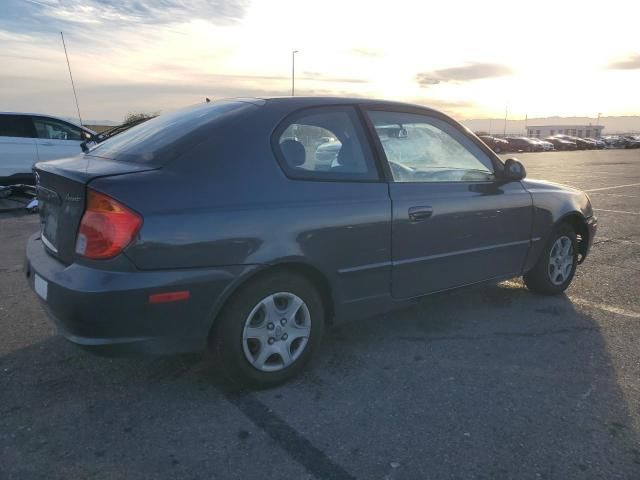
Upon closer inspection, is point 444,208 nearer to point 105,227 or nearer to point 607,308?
point 607,308

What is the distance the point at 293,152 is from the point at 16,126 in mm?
9252

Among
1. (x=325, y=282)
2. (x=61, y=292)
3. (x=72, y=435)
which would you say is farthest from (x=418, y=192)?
(x=72, y=435)

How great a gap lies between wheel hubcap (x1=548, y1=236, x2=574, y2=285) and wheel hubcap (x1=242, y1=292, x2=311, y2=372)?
2600mm

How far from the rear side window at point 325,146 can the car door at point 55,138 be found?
8.53 metres

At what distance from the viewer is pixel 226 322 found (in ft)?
9.44

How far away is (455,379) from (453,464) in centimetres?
85

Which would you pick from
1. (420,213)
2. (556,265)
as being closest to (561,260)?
(556,265)

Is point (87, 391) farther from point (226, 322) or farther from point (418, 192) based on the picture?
point (418, 192)

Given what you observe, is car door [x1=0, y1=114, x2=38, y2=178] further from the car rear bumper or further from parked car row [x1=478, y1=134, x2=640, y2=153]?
parked car row [x1=478, y1=134, x2=640, y2=153]

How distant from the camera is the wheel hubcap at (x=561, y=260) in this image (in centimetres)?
471

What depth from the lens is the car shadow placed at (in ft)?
8.06

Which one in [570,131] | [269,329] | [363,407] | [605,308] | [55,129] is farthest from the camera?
[570,131]

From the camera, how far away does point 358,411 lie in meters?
2.90

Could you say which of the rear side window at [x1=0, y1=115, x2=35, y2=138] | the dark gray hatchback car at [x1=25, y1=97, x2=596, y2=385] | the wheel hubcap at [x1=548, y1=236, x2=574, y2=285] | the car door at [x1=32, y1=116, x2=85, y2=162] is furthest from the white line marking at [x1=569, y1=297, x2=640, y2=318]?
the rear side window at [x1=0, y1=115, x2=35, y2=138]
